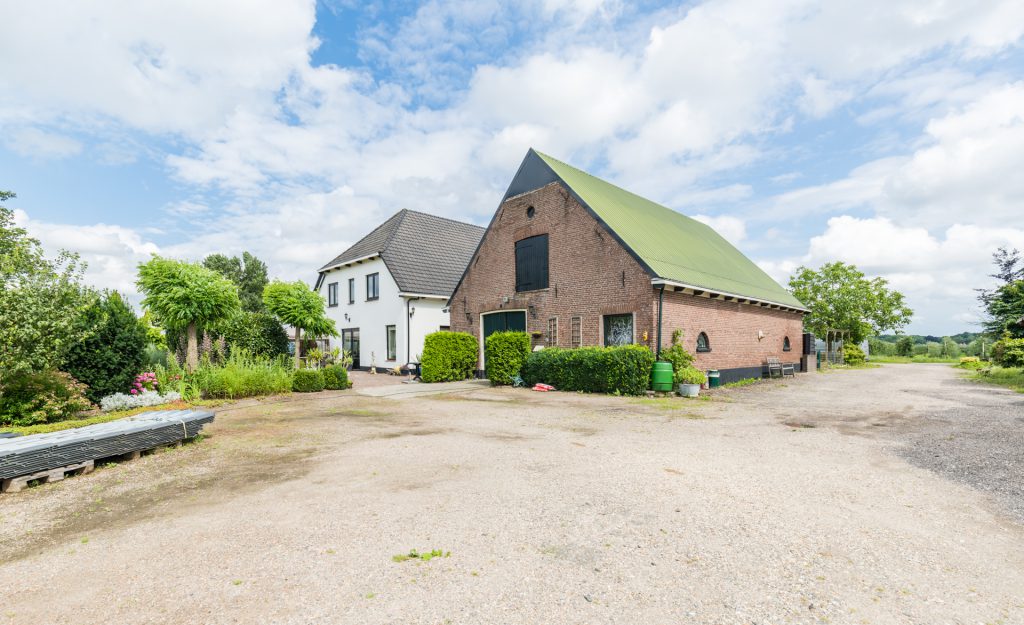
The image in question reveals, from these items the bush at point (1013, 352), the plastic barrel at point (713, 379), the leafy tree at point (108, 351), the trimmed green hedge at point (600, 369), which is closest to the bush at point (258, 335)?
the leafy tree at point (108, 351)

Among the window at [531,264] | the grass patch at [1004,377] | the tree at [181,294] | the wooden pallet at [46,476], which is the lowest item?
the grass patch at [1004,377]

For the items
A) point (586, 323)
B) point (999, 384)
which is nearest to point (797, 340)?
point (999, 384)

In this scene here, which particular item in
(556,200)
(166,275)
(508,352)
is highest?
(556,200)

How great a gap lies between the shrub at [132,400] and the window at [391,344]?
38.7ft

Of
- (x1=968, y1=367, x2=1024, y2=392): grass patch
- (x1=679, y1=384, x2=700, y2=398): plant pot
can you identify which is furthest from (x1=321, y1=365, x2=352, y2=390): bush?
(x1=968, y1=367, x2=1024, y2=392): grass patch

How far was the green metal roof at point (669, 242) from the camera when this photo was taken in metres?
15.3

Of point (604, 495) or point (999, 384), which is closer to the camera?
point (604, 495)

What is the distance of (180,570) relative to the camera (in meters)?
3.14

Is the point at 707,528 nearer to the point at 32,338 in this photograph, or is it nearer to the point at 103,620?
the point at 103,620

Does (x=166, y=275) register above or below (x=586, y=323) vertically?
above

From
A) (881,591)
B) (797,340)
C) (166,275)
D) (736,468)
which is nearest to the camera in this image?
(881,591)

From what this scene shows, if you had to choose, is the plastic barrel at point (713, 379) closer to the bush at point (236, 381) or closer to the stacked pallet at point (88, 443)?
the bush at point (236, 381)

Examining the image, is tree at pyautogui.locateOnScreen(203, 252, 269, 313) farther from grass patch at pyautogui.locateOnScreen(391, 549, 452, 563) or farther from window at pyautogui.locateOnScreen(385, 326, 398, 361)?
grass patch at pyautogui.locateOnScreen(391, 549, 452, 563)

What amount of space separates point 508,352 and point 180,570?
12706mm
